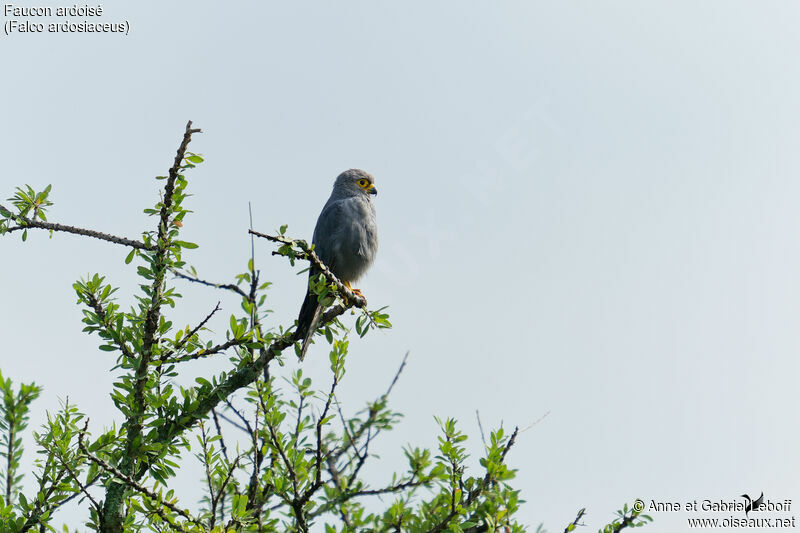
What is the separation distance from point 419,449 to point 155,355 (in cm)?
180

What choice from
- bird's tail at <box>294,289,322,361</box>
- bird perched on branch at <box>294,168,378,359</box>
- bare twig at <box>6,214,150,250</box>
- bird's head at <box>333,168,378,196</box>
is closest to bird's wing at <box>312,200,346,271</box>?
bird perched on branch at <box>294,168,378,359</box>

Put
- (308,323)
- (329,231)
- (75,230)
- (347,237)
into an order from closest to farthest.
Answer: (75,230) → (308,323) → (347,237) → (329,231)

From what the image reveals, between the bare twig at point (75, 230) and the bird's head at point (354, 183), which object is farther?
the bird's head at point (354, 183)

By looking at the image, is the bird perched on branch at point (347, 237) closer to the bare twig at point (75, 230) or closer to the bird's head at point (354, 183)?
the bird's head at point (354, 183)

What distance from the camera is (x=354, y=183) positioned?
940 cm

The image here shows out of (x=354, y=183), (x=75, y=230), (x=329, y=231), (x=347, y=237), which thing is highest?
(x=354, y=183)

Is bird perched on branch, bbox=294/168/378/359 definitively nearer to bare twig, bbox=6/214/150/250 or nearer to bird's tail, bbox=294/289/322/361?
bird's tail, bbox=294/289/322/361

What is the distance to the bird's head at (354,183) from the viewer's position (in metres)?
9.29

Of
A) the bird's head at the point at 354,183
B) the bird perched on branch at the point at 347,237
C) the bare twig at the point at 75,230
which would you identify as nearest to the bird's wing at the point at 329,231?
the bird perched on branch at the point at 347,237

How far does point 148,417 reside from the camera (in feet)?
13.8

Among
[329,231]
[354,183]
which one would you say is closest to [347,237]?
[329,231]

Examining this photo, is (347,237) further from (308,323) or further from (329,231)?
(308,323)

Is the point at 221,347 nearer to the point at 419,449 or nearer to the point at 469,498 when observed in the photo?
the point at 419,449

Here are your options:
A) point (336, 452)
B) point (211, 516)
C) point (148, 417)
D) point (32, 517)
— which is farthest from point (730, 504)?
point (32, 517)
